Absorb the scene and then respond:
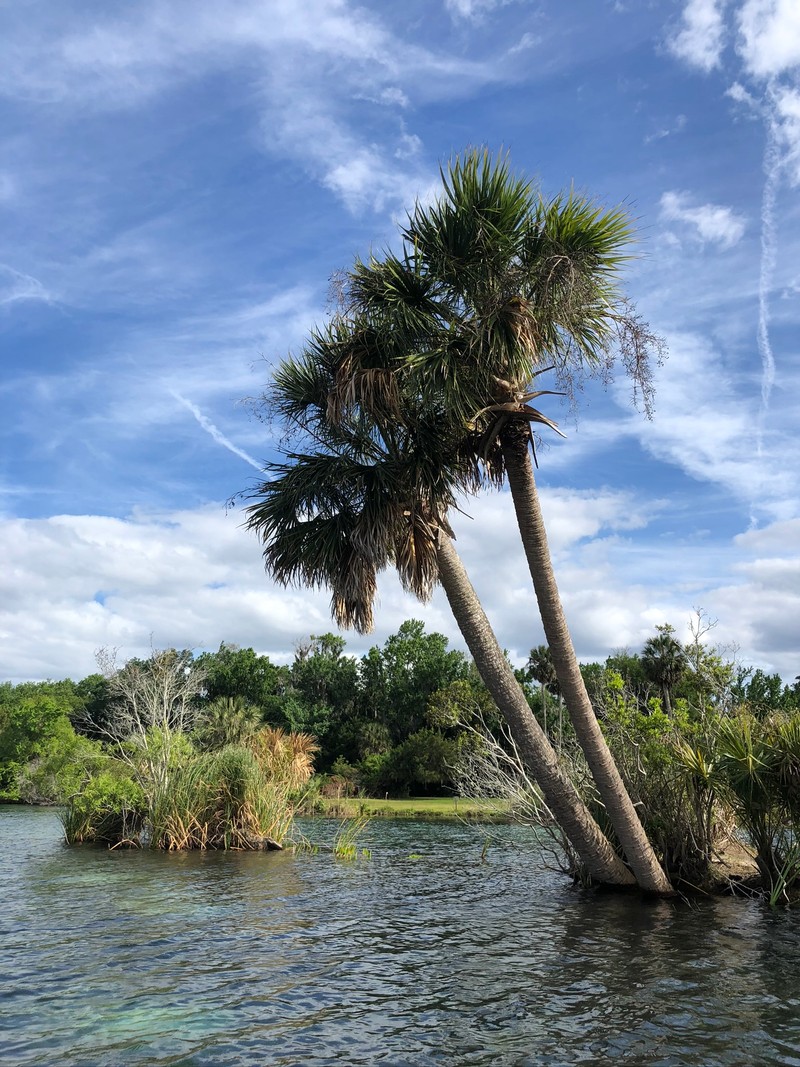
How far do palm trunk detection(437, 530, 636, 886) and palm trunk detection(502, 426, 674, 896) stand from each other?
434 millimetres

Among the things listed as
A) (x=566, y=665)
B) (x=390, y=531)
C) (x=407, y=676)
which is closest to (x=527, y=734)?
(x=566, y=665)

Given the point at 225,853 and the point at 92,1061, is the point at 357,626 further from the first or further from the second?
the point at 225,853

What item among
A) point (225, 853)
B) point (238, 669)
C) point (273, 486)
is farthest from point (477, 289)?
point (238, 669)

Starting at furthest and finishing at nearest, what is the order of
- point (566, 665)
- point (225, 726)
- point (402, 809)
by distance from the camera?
point (402, 809) → point (225, 726) → point (566, 665)

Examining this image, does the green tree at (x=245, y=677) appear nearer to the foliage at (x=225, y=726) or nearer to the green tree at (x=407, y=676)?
the green tree at (x=407, y=676)

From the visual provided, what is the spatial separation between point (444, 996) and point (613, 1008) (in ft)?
5.71

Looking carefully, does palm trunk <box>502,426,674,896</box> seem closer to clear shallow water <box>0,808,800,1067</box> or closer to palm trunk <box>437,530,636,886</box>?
palm trunk <box>437,530,636,886</box>

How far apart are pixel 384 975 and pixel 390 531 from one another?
6748mm

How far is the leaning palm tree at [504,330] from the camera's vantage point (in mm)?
12820

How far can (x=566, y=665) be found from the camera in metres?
13.5

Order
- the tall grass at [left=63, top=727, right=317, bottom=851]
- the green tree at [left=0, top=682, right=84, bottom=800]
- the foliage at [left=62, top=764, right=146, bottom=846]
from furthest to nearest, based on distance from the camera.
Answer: the green tree at [left=0, top=682, right=84, bottom=800]
the foliage at [left=62, top=764, right=146, bottom=846]
the tall grass at [left=63, top=727, right=317, bottom=851]

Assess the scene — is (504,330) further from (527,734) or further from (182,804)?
(182,804)

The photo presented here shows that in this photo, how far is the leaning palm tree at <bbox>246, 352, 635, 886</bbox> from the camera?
1374 cm

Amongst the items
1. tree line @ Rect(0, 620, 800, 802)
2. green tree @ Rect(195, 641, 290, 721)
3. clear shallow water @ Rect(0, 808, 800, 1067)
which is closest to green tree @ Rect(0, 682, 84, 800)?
tree line @ Rect(0, 620, 800, 802)
